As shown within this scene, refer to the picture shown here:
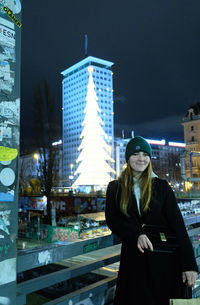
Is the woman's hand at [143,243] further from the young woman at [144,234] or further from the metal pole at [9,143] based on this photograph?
the metal pole at [9,143]

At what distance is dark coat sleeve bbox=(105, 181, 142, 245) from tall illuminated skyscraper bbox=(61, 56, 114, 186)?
104112mm

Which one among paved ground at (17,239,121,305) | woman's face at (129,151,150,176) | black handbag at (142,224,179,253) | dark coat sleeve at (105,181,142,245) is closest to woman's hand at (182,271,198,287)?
black handbag at (142,224,179,253)

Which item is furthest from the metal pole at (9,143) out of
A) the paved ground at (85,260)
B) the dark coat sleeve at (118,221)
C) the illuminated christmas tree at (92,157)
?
the illuminated christmas tree at (92,157)

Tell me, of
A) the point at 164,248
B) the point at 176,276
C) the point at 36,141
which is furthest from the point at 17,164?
the point at 36,141

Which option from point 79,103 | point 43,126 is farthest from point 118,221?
point 79,103

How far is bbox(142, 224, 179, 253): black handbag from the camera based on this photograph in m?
2.24

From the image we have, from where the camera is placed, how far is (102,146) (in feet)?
275

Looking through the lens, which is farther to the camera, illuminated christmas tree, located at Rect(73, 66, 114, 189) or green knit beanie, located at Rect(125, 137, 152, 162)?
illuminated christmas tree, located at Rect(73, 66, 114, 189)

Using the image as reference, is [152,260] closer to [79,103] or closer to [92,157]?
[92,157]

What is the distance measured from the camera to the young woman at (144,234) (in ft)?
7.32

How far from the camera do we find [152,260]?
7.36 feet

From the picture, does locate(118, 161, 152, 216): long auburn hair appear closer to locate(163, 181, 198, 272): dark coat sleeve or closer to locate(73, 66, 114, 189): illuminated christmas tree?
locate(163, 181, 198, 272): dark coat sleeve

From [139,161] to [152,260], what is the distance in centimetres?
92

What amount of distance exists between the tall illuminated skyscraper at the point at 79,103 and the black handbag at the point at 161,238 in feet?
342
